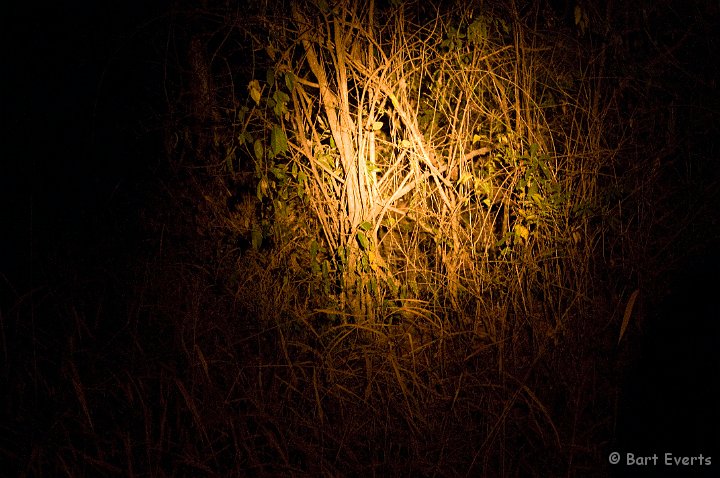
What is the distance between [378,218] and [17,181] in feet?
6.85

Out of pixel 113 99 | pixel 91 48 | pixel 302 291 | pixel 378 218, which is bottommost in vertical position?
pixel 302 291

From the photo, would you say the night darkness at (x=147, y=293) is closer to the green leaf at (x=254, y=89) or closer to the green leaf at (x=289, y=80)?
the green leaf at (x=254, y=89)

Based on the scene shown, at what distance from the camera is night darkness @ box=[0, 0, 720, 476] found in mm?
2250

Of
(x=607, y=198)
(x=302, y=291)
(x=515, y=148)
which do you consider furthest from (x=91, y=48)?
(x=607, y=198)

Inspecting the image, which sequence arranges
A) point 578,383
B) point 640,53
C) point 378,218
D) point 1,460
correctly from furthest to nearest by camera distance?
point 640,53, point 378,218, point 578,383, point 1,460

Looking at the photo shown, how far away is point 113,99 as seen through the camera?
291cm

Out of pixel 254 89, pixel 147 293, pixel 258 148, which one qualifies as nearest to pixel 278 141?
pixel 258 148

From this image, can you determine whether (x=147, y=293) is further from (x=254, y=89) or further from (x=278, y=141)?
(x=254, y=89)

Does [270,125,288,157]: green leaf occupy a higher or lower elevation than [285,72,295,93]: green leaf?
lower

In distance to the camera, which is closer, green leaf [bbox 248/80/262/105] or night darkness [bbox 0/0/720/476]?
night darkness [bbox 0/0/720/476]

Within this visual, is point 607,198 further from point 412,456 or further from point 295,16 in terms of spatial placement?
point 295,16

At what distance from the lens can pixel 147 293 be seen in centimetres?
272

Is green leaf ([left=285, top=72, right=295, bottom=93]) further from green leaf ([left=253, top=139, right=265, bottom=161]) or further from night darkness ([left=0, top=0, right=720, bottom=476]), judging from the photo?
night darkness ([left=0, top=0, right=720, bottom=476])

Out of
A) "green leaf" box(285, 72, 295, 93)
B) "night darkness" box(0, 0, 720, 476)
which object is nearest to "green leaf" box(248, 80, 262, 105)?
"green leaf" box(285, 72, 295, 93)
